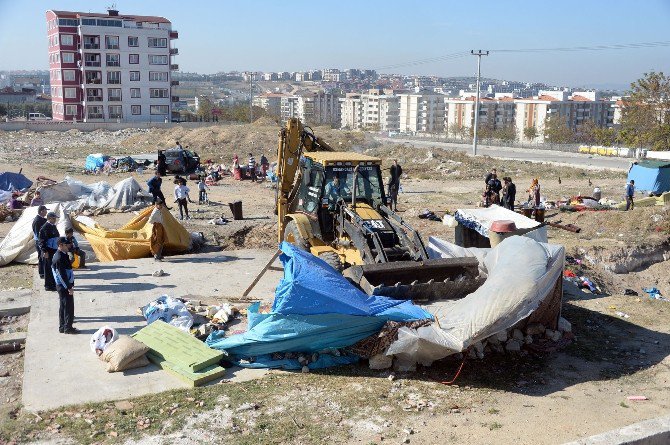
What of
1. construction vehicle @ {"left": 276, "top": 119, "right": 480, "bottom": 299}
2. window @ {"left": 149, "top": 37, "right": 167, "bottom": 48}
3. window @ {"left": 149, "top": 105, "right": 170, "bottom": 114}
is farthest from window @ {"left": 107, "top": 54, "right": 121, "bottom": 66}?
construction vehicle @ {"left": 276, "top": 119, "right": 480, "bottom": 299}

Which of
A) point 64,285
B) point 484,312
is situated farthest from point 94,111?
point 484,312

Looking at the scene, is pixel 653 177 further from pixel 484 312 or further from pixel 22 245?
pixel 22 245

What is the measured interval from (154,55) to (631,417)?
250ft

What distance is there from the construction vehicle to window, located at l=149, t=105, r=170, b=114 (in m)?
66.9

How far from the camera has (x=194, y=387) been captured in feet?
23.5

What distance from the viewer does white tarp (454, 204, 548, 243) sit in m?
11.9

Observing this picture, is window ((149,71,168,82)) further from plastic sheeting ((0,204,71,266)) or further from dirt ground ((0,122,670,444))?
dirt ground ((0,122,670,444))

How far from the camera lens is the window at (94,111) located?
72.4 m

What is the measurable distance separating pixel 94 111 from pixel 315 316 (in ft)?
236

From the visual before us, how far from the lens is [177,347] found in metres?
7.89

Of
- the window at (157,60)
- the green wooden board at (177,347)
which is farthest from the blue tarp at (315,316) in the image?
the window at (157,60)

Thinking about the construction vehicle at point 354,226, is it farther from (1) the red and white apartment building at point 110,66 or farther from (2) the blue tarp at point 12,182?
(1) the red and white apartment building at point 110,66

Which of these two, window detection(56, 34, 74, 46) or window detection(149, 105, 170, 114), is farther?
window detection(149, 105, 170, 114)

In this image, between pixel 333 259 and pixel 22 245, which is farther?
pixel 22 245
